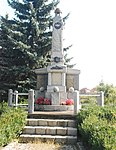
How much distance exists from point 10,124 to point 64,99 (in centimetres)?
661

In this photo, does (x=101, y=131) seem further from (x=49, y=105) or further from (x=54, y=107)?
(x=49, y=105)

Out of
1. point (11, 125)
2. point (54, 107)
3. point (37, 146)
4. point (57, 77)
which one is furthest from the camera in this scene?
point (57, 77)

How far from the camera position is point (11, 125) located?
8367mm

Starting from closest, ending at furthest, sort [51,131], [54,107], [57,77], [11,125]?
[11,125] < [51,131] < [54,107] < [57,77]

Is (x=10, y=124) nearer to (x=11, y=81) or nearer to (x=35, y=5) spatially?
(x=11, y=81)

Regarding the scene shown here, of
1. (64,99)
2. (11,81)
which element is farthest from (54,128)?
(11,81)

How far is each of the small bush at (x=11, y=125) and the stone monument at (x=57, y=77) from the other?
4.48 metres

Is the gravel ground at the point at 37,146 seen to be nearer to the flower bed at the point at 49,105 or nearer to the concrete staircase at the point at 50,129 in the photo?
the concrete staircase at the point at 50,129

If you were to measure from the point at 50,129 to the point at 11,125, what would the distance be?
6.25 feet

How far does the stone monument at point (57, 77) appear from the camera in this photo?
14.7m

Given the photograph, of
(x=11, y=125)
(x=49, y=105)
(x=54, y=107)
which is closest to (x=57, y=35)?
(x=49, y=105)

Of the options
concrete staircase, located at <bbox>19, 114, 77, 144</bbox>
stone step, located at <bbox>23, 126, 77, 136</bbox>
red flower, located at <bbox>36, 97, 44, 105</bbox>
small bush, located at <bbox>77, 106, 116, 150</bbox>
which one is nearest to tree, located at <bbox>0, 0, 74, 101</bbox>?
red flower, located at <bbox>36, 97, 44, 105</bbox>

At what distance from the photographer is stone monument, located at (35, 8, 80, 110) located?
14.7 meters

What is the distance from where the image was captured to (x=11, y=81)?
21.0 meters
